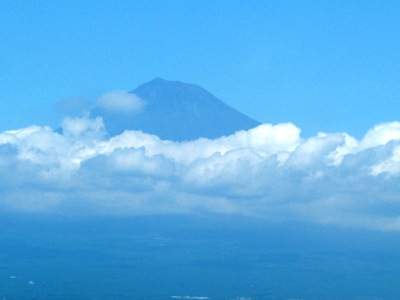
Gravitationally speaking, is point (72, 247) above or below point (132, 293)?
above

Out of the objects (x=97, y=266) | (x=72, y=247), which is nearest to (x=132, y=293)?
(x=97, y=266)

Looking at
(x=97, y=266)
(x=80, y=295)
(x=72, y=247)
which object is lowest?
(x=80, y=295)

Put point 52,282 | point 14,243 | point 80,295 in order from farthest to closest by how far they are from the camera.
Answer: point 14,243 < point 52,282 < point 80,295

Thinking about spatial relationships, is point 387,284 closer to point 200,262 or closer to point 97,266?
point 200,262

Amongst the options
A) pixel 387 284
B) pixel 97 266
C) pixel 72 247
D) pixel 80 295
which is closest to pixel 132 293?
pixel 80 295

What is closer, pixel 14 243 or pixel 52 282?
pixel 52 282

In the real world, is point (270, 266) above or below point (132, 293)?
above

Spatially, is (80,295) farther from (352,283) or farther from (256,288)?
(352,283)

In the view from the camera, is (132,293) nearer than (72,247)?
Yes

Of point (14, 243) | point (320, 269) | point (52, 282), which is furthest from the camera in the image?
point (14, 243)
